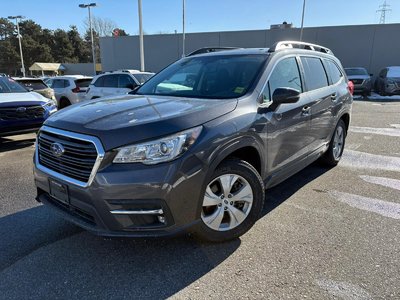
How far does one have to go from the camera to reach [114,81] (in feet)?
37.9

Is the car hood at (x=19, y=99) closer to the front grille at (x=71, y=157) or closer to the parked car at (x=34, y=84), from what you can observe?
the parked car at (x=34, y=84)

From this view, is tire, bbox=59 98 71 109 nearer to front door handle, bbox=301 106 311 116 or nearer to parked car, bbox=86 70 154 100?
parked car, bbox=86 70 154 100

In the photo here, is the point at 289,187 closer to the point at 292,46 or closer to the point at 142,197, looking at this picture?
the point at 292,46

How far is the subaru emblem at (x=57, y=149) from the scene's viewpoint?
287 cm

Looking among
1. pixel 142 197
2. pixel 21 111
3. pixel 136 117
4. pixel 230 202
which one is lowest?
pixel 230 202

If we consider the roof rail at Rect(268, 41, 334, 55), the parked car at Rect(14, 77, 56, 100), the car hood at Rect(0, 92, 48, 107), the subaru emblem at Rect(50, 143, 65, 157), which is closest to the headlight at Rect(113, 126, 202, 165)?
the subaru emblem at Rect(50, 143, 65, 157)

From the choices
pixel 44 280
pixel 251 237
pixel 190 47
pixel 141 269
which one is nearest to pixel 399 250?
pixel 251 237

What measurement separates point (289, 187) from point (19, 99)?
601 cm

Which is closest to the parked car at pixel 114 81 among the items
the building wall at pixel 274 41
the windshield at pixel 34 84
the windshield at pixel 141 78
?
the windshield at pixel 141 78

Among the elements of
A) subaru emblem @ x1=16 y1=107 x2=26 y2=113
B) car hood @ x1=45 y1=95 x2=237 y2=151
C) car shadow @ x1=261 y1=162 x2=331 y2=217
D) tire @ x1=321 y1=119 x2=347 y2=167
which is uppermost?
car hood @ x1=45 y1=95 x2=237 y2=151

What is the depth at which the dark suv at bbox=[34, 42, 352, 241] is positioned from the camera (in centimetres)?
259

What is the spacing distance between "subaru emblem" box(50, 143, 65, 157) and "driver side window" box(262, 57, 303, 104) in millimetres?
1966

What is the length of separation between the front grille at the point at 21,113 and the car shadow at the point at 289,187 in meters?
5.46

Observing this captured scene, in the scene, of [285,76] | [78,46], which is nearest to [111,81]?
[285,76]
